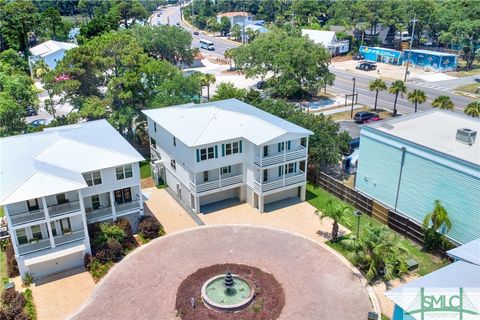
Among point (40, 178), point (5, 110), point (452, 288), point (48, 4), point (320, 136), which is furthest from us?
point (48, 4)

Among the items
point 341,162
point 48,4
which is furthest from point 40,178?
point 48,4

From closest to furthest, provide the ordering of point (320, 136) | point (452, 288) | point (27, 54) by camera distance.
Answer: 1. point (452, 288)
2. point (320, 136)
3. point (27, 54)

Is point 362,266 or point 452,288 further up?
point 452,288

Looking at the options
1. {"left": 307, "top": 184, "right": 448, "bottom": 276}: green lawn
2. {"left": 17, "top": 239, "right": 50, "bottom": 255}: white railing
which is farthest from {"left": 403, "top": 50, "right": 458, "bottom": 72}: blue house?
{"left": 17, "top": 239, "right": 50, "bottom": 255}: white railing

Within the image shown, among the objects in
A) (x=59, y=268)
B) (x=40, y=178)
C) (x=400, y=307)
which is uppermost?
(x=40, y=178)

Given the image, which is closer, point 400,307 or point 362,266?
point 400,307

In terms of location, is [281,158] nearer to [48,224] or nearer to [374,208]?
[374,208]

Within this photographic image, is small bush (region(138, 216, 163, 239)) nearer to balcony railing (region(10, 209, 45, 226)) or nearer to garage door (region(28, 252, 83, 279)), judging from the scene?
garage door (region(28, 252, 83, 279))

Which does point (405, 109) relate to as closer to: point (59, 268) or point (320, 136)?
point (320, 136)
